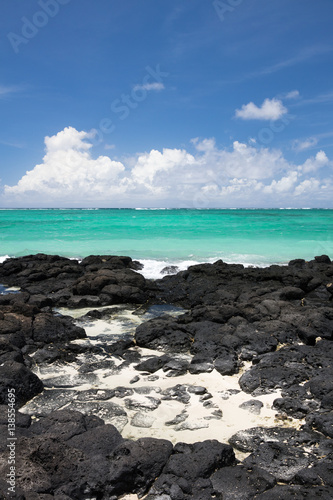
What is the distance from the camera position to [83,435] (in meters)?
4.39

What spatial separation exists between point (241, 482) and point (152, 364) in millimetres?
3209

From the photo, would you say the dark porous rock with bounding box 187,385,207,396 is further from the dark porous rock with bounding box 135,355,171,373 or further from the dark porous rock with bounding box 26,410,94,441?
the dark porous rock with bounding box 26,410,94,441

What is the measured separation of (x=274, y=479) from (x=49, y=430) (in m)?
2.59

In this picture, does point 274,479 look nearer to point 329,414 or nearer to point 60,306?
point 329,414

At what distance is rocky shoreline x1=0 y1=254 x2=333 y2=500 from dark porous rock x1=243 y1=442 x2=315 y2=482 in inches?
0.4

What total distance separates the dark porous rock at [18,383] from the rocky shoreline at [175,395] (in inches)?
0.6

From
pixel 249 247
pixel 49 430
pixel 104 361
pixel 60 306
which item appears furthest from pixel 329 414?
pixel 249 247

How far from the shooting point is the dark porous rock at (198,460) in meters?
3.75

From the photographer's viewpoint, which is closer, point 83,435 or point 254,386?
point 83,435

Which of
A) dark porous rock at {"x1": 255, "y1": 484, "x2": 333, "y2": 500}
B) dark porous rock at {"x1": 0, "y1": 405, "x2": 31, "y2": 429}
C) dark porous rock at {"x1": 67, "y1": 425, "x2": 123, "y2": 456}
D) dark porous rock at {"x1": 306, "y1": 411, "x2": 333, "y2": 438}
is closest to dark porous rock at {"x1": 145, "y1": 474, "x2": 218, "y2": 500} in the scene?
dark porous rock at {"x1": 255, "y1": 484, "x2": 333, "y2": 500}

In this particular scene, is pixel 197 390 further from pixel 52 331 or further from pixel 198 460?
pixel 52 331

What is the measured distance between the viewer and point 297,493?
3402 mm

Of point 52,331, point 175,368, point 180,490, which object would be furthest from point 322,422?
point 52,331

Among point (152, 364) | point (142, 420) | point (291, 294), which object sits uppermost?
point (291, 294)
